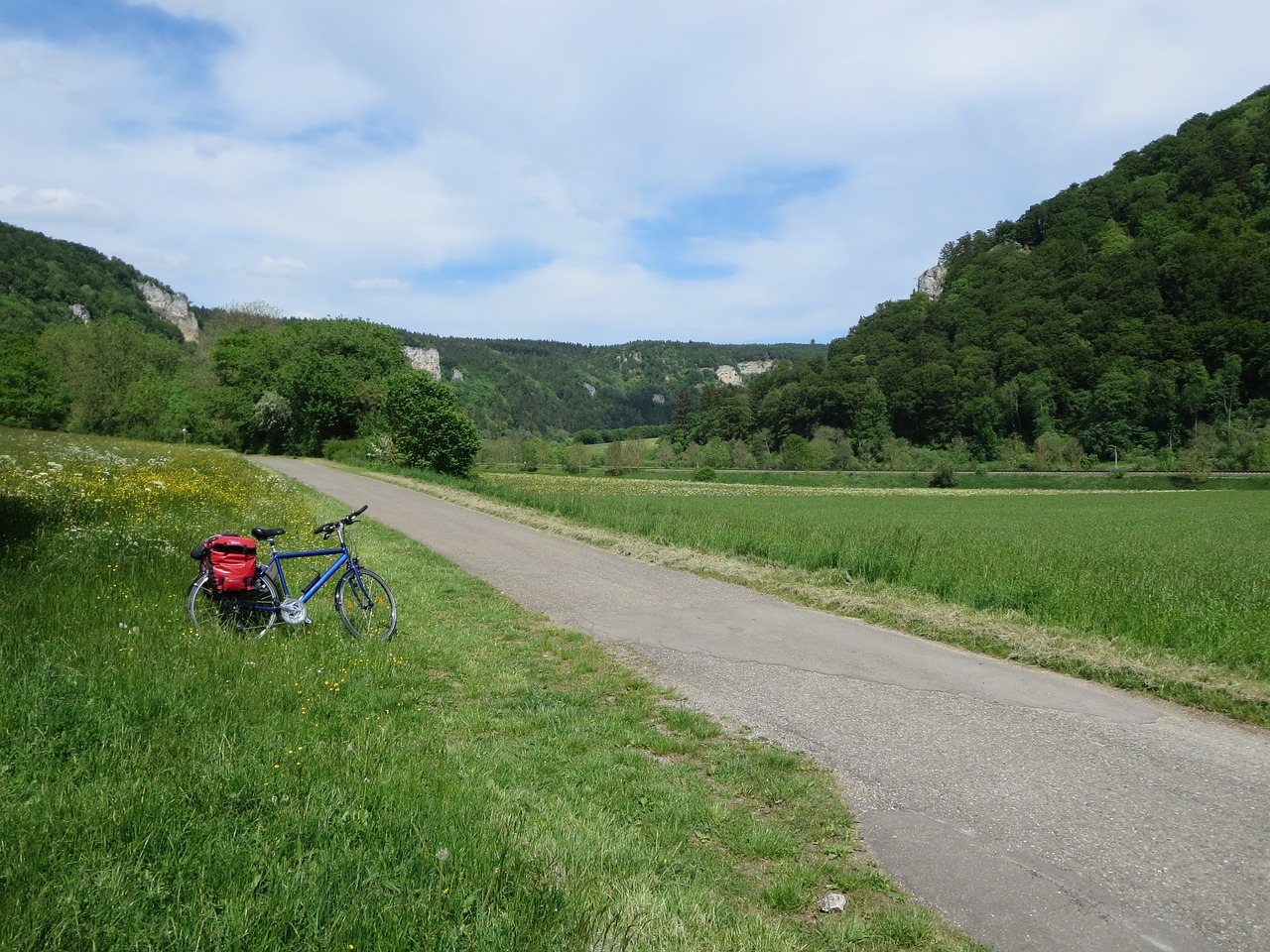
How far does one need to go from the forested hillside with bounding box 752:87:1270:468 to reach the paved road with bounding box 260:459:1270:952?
85834 millimetres

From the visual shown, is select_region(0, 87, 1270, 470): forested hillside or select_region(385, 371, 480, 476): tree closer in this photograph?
select_region(385, 371, 480, 476): tree

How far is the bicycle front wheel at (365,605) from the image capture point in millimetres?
7379

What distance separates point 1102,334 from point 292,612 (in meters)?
121

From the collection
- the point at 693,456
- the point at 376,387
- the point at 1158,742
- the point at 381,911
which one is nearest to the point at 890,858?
the point at 381,911

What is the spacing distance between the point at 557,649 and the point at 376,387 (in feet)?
188

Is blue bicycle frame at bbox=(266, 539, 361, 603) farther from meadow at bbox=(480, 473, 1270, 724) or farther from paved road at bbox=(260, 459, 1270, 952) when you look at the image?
meadow at bbox=(480, 473, 1270, 724)

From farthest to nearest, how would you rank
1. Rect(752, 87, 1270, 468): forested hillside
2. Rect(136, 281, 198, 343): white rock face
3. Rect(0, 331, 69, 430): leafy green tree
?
Rect(136, 281, 198, 343): white rock face → Rect(752, 87, 1270, 468): forested hillside → Rect(0, 331, 69, 430): leafy green tree

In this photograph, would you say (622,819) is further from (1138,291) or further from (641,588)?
(1138,291)

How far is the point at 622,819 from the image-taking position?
12.9 feet

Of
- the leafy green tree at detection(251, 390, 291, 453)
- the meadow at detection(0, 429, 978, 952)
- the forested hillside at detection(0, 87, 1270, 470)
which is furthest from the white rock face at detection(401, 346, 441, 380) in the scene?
the meadow at detection(0, 429, 978, 952)

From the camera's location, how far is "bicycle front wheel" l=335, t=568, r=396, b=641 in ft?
24.2

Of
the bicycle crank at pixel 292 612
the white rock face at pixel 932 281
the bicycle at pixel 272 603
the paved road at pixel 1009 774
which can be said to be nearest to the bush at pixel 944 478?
the paved road at pixel 1009 774

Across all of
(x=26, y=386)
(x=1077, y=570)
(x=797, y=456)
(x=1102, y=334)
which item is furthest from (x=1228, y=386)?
(x=26, y=386)

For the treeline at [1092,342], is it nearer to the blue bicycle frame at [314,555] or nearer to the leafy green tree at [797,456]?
the leafy green tree at [797,456]
